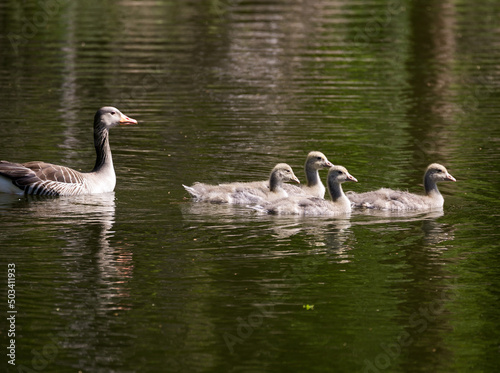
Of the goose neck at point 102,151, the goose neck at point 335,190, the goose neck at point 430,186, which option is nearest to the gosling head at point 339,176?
the goose neck at point 335,190

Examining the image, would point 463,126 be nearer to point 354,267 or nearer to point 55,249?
point 354,267

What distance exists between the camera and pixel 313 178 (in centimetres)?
1678

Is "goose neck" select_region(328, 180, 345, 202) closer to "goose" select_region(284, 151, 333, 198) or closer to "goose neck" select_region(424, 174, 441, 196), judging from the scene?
"goose" select_region(284, 151, 333, 198)

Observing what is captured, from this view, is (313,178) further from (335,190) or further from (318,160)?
(335,190)

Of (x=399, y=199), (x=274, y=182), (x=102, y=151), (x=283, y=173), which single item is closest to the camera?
(x=399, y=199)

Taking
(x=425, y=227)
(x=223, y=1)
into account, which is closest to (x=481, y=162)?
(x=425, y=227)

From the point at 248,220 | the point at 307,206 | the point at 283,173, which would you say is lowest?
the point at 248,220

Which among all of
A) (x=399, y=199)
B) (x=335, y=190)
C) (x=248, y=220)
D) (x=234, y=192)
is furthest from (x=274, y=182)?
(x=399, y=199)

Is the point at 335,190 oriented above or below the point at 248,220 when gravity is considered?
above

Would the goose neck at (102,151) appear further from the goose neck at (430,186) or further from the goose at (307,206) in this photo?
the goose neck at (430,186)

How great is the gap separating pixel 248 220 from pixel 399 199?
2461mm

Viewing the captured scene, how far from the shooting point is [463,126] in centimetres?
2239

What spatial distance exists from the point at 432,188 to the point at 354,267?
3.81 metres

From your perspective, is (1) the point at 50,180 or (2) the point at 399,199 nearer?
(2) the point at 399,199
